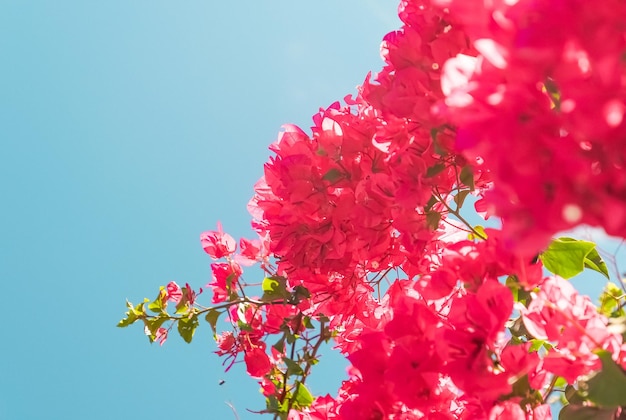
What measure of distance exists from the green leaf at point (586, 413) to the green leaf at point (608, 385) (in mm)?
67

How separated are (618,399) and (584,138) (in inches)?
9.5

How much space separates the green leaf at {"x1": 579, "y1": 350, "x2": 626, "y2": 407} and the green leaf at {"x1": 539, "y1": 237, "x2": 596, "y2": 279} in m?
0.32

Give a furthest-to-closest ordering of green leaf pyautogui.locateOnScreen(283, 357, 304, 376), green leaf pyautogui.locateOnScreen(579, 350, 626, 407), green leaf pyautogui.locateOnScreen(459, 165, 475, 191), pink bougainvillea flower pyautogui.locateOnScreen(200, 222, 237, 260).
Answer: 1. pink bougainvillea flower pyautogui.locateOnScreen(200, 222, 237, 260)
2. green leaf pyautogui.locateOnScreen(283, 357, 304, 376)
3. green leaf pyautogui.locateOnScreen(459, 165, 475, 191)
4. green leaf pyautogui.locateOnScreen(579, 350, 626, 407)

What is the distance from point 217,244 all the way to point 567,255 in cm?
60

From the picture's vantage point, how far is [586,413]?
57cm

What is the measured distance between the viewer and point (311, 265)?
874 millimetres

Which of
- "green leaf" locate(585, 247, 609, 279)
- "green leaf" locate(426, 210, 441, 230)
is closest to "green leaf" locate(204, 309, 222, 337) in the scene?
"green leaf" locate(426, 210, 441, 230)

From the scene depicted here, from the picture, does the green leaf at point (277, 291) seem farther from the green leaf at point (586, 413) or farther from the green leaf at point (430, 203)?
the green leaf at point (586, 413)

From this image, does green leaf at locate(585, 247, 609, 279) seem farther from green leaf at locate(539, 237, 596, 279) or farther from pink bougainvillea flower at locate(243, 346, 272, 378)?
pink bougainvillea flower at locate(243, 346, 272, 378)

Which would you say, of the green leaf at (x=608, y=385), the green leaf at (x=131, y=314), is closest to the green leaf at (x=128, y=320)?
the green leaf at (x=131, y=314)

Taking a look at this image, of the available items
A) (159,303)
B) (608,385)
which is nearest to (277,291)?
(159,303)

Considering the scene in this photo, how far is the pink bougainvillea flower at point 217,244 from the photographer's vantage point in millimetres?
1112

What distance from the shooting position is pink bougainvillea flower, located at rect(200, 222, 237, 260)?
3.65ft

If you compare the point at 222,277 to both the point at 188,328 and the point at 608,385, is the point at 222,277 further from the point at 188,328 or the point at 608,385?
the point at 608,385
